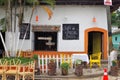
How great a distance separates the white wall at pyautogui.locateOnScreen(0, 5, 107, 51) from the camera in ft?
63.6

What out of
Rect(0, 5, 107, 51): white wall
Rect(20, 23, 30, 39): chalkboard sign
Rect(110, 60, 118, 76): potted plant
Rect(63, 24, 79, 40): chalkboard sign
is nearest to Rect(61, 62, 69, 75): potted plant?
Rect(110, 60, 118, 76): potted plant

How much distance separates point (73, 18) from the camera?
19422 mm

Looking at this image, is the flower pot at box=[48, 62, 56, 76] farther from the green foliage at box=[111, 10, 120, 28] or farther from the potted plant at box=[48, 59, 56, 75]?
the green foliage at box=[111, 10, 120, 28]

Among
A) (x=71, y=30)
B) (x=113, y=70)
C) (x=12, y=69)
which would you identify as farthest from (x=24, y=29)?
(x=12, y=69)

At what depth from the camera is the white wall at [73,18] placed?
1939 centimetres

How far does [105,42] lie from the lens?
19781 mm

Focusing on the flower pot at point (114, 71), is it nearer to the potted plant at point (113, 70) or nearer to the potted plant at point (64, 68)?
the potted plant at point (113, 70)

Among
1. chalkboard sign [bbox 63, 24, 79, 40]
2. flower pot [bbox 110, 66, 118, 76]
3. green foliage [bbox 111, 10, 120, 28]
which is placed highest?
green foliage [bbox 111, 10, 120, 28]

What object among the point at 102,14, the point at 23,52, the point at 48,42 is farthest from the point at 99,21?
the point at 23,52

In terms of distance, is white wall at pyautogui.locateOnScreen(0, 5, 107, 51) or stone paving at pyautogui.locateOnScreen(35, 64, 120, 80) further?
white wall at pyautogui.locateOnScreen(0, 5, 107, 51)

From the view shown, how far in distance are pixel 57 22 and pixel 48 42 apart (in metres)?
1.39

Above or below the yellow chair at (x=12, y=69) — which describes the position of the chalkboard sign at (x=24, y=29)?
above

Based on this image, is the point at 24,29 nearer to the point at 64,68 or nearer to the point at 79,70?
the point at 64,68

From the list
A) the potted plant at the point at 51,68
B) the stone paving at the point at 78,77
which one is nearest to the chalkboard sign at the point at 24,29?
the stone paving at the point at 78,77
